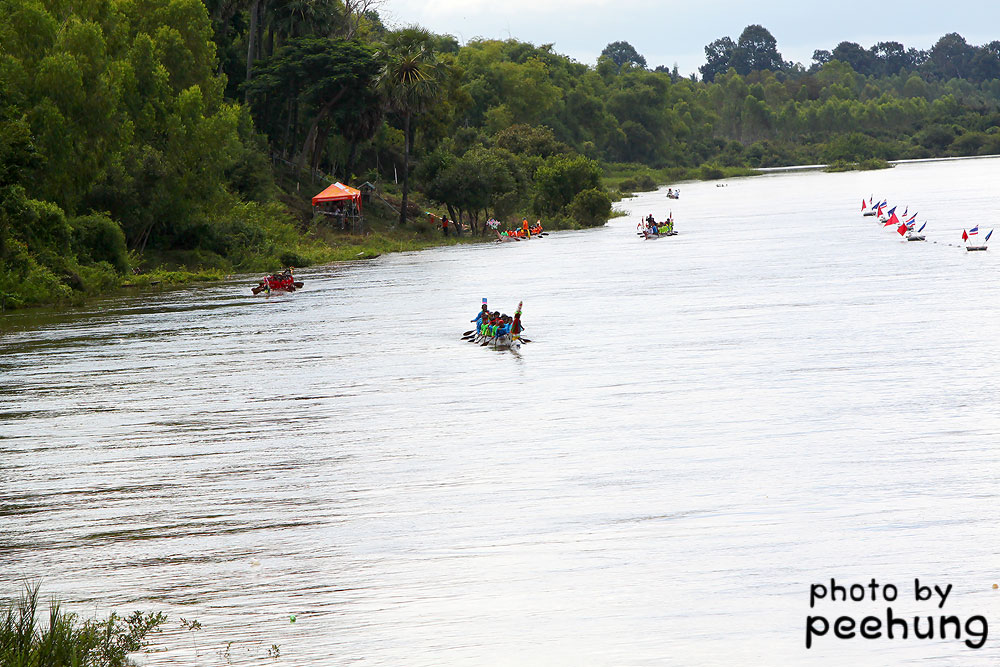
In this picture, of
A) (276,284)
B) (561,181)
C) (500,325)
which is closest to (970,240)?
(276,284)

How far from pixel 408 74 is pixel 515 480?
69472mm

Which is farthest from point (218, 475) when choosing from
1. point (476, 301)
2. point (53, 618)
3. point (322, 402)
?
point (476, 301)

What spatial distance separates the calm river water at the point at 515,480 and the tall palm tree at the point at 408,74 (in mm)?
43141

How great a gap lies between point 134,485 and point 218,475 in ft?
4.72

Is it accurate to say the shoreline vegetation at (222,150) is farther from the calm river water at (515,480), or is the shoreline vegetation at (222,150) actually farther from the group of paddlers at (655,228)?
the calm river water at (515,480)

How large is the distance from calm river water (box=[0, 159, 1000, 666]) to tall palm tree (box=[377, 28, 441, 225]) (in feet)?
142

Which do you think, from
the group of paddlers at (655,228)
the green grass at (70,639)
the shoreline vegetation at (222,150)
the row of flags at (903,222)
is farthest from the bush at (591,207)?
the green grass at (70,639)

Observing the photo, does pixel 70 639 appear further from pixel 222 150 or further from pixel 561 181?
pixel 561 181

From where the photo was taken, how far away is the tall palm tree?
84375 millimetres

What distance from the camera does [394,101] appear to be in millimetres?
86062

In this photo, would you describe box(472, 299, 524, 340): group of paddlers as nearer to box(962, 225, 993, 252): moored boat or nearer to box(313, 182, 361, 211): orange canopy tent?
box(962, 225, 993, 252): moored boat

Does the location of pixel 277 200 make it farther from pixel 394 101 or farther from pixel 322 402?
pixel 322 402

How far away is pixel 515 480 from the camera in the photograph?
19.3m

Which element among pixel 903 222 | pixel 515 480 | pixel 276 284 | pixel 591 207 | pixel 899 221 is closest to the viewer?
pixel 515 480
